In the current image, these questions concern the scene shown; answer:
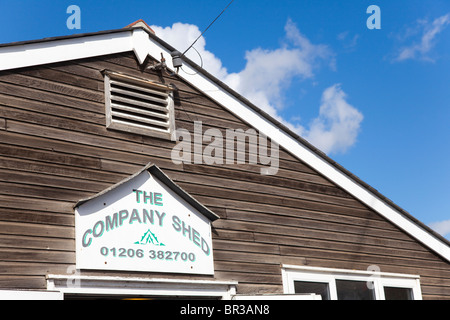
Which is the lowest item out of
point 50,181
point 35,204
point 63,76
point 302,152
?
point 35,204

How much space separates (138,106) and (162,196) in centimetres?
139

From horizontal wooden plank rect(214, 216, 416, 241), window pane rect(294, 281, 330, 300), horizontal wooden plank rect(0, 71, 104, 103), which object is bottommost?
window pane rect(294, 281, 330, 300)

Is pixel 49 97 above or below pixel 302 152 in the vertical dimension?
above

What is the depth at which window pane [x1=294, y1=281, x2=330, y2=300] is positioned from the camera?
9.78m

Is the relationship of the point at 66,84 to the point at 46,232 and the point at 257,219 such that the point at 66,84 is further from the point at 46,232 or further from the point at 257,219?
the point at 257,219

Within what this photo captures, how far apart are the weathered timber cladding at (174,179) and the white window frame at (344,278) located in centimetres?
12

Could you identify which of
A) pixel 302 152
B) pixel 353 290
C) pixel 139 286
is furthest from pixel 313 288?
pixel 139 286

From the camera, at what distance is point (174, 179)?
357 inches

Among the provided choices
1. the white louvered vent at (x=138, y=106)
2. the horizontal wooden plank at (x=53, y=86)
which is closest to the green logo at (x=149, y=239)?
the white louvered vent at (x=138, y=106)

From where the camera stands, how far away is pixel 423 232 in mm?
11773

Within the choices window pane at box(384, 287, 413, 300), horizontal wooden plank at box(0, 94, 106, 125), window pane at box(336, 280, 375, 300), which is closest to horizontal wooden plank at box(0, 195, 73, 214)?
horizontal wooden plank at box(0, 94, 106, 125)

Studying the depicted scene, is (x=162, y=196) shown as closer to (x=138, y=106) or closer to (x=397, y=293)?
(x=138, y=106)

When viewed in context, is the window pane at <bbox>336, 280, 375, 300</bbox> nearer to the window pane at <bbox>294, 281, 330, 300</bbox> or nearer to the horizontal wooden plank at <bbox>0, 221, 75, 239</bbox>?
the window pane at <bbox>294, 281, 330, 300</bbox>

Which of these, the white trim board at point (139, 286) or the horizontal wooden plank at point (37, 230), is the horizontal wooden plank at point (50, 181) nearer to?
the horizontal wooden plank at point (37, 230)
